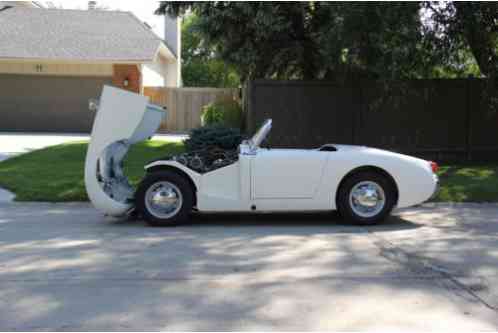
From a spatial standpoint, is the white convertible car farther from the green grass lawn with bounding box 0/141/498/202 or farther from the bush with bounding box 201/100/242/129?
the bush with bounding box 201/100/242/129

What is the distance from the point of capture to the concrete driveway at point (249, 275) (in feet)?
13.9

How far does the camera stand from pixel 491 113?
14.6 m

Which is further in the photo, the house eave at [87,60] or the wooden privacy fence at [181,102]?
the wooden privacy fence at [181,102]

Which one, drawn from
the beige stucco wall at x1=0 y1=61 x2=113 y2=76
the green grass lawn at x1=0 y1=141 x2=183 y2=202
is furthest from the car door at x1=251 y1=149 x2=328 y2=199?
the beige stucco wall at x1=0 y1=61 x2=113 y2=76

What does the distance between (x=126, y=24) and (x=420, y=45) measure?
61.1 feet

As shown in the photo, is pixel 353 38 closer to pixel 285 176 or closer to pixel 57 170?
pixel 285 176

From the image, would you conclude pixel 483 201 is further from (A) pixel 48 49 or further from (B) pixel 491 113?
(A) pixel 48 49

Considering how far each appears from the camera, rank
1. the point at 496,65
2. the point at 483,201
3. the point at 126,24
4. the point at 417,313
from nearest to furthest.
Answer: the point at 417,313 < the point at 483,201 < the point at 496,65 < the point at 126,24

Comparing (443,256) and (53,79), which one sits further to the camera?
(53,79)

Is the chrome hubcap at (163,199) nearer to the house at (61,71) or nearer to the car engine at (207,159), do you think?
the car engine at (207,159)

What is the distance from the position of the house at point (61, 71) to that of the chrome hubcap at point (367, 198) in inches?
679

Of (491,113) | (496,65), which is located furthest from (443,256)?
(491,113)

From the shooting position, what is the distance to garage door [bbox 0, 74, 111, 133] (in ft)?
81.2

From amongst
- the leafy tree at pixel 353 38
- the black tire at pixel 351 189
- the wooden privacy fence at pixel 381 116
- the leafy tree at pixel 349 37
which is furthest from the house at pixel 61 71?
the black tire at pixel 351 189
